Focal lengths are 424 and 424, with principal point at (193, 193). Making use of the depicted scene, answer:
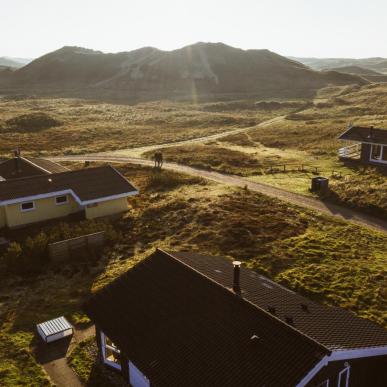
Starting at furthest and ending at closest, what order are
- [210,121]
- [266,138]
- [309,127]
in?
[210,121] < [309,127] < [266,138]

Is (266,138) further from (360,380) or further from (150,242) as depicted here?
(360,380)

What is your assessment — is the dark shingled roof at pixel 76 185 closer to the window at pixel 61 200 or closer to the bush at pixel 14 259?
the window at pixel 61 200

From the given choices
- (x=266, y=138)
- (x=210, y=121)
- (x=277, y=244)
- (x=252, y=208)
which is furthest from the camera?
(x=210, y=121)

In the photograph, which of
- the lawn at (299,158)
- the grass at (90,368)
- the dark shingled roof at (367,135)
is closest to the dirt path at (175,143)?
the lawn at (299,158)

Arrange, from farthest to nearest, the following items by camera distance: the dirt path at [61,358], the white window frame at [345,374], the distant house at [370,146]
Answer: the distant house at [370,146]
the dirt path at [61,358]
the white window frame at [345,374]

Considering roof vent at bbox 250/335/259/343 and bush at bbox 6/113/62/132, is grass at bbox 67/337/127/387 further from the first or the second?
bush at bbox 6/113/62/132

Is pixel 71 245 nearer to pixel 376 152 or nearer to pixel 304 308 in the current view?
pixel 304 308

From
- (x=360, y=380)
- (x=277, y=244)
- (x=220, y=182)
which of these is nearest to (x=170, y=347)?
(x=360, y=380)

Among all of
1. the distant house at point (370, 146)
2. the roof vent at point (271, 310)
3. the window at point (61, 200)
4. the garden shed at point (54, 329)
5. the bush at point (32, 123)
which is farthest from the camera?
the bush at point (32, 123)
